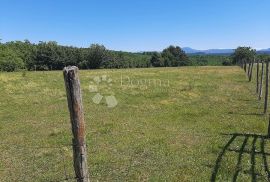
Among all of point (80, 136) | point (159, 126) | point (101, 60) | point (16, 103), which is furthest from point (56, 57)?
point (80, 136)

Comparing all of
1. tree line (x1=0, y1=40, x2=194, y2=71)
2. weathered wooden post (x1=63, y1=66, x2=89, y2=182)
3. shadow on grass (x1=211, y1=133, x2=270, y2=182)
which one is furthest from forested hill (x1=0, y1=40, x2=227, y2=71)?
weathered wooden post (x1=63, y1=66, x2=89, y2=182)

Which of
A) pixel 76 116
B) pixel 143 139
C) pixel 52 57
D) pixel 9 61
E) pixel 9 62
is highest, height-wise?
pixel 52 57

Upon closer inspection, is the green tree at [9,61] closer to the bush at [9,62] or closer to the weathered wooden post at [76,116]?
the bush at [9,62]

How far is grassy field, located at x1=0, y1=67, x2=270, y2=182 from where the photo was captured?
1224 cm

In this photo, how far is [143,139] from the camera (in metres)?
16.5

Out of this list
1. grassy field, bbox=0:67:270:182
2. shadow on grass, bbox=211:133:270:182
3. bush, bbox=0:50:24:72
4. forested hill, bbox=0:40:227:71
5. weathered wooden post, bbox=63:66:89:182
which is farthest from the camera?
forested hill, bbox=0:40:227:71

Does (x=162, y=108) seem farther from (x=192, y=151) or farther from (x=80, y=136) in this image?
(x=80, y=136)

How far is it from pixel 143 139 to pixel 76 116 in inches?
359

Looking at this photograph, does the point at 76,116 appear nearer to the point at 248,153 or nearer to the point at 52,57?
the point at 248,153

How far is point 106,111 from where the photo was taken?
943 inches

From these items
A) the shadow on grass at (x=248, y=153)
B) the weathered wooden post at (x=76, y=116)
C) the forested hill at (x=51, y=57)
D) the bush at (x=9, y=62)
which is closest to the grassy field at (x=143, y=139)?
the shadow on grass at (x=248, y=153)

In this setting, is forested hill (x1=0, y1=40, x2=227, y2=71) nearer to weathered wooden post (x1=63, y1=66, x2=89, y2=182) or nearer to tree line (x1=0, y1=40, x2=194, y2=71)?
→ tree line (x1=0, y1=40, x2=194, y2=71)

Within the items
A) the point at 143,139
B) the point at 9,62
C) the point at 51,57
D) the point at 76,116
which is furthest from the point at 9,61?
the point at 76,116

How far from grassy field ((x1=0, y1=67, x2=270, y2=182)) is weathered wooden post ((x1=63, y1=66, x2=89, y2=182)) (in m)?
3.82
